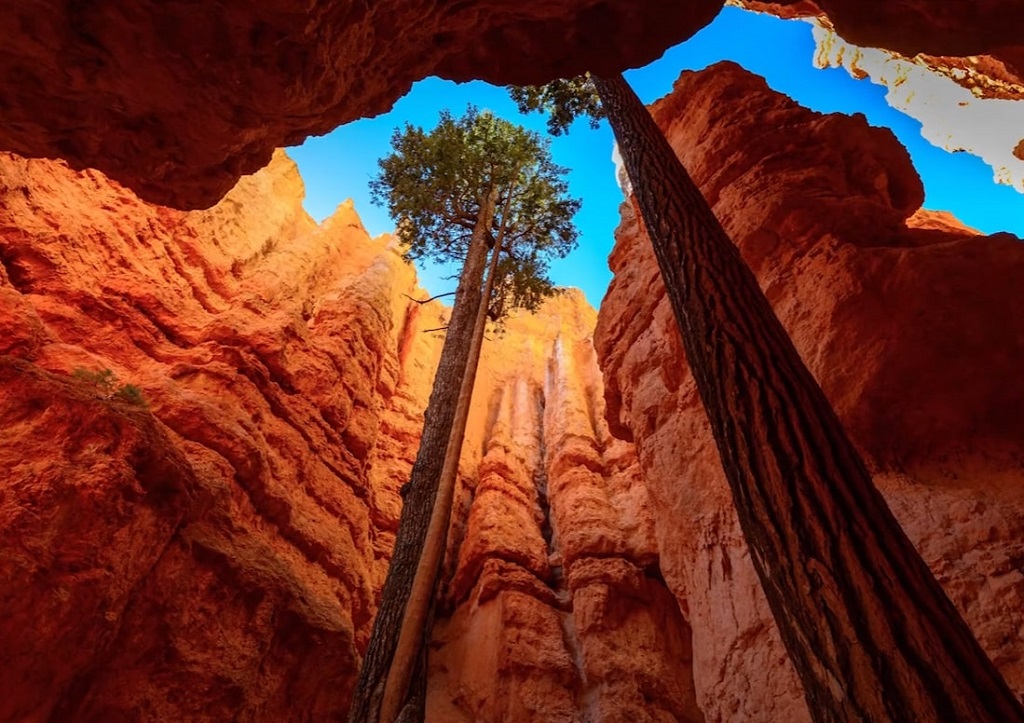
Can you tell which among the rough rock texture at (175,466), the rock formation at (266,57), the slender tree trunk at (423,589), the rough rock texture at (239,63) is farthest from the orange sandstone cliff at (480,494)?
the rough rock texture at (239,63)

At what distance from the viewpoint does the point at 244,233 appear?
17.8 meters

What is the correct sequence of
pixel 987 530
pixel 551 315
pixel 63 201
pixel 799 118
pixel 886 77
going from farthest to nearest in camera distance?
pixel 551 315
pixel 886 77
pixel 63 201
pixel 799 118
pixel 987 530

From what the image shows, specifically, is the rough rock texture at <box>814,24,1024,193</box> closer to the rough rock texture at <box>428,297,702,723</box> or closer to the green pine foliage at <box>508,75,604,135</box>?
the green pine foliage at <box>508,75,604,135</box>

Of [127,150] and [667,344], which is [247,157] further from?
[667,344]

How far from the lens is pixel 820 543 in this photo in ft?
9.07

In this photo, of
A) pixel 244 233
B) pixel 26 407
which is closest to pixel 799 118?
pixel 26 407

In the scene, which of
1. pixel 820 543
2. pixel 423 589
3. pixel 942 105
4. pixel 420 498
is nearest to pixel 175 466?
pixel 420 498

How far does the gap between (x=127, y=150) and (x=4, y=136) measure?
0.76 meters

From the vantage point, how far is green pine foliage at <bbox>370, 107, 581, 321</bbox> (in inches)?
496

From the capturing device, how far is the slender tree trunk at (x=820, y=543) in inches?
88.2

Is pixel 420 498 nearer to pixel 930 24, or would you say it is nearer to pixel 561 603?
pixel 930 24

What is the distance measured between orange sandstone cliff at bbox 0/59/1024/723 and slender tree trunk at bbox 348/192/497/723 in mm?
2801

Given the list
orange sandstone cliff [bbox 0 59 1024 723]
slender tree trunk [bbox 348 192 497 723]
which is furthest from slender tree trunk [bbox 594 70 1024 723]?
slender tree trunk [bbox 348 192 497 723]

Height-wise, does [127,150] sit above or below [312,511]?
below
